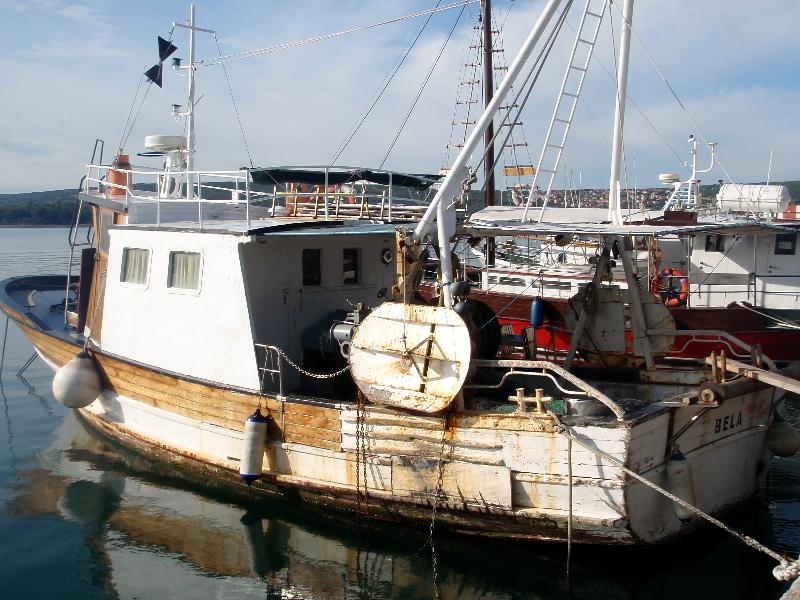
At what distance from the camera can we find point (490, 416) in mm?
8273

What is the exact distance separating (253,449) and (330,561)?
5.49 ft

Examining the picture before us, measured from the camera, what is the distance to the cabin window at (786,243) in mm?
18922

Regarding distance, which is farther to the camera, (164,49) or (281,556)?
(164,49)

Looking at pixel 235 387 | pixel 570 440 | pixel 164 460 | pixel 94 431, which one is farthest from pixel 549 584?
pixel 94 431

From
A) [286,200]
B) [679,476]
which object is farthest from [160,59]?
[679,476]

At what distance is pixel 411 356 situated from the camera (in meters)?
8.38

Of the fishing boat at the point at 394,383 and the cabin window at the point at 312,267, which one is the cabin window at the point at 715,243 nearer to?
the fishing boat at the point at 394,383

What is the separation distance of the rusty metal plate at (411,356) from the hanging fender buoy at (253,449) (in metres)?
1.60

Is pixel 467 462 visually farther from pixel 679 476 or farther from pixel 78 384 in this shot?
pixel 78 384

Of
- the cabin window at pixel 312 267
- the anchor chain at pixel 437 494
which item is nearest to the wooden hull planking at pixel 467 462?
the anchor chain at pixel 437 494

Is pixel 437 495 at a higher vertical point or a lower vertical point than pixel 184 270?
lower

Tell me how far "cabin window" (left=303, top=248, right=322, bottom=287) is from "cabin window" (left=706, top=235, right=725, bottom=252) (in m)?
13.0

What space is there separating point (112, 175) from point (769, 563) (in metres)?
12.2

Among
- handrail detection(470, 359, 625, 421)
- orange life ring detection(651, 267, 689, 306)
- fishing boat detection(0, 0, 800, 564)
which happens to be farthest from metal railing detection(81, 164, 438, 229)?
orange life ring detection(651, 267, 689, 306)
